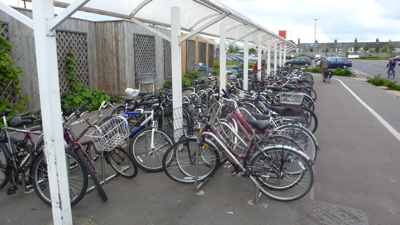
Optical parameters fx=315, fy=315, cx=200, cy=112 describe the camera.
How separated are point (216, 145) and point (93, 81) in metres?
6.40

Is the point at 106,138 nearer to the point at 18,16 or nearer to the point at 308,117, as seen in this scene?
the point at 18,16

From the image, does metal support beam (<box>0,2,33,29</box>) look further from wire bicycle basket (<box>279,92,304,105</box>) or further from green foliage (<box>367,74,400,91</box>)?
green foliage (<box>367,74,400,91</box>)

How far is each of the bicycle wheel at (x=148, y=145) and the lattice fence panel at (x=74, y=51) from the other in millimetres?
4449

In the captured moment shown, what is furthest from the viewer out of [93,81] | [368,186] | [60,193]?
[93,81]

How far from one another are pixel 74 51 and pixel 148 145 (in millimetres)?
5117

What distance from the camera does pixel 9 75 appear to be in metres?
5.66

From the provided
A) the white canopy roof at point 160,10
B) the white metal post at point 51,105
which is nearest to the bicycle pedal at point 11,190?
the white metal post at point 51,105

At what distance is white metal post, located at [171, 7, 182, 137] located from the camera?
4.66 meters

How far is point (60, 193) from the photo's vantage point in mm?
2662

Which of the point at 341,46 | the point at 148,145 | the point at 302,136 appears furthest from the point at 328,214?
the point at 341,46

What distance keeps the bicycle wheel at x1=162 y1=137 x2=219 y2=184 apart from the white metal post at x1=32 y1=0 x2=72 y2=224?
1.37m

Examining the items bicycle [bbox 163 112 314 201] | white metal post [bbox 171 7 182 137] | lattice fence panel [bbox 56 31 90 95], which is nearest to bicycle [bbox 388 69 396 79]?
lattice fence panel [bbox 56 31 90 95]

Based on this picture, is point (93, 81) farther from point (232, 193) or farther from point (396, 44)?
point (396, 44)

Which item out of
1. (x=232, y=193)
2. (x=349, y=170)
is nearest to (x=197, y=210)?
(x=232, y=193)
